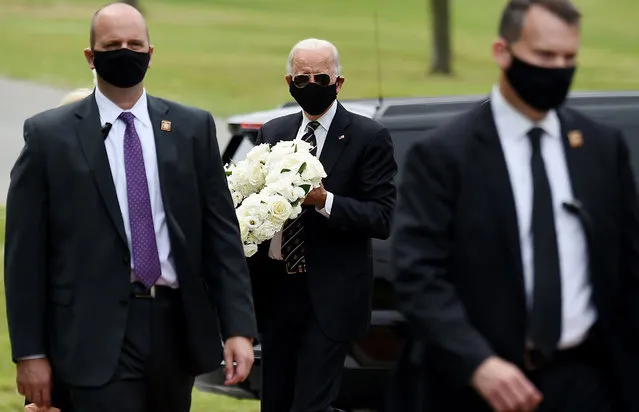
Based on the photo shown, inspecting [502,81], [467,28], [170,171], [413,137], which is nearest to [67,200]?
[170,171]

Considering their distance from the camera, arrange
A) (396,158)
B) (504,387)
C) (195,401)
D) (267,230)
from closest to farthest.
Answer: (504,387) < (267,230) < (396,158) < (195,401)

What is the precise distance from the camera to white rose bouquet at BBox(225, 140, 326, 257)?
22.6ft

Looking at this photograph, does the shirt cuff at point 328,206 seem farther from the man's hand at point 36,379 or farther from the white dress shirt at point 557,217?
the white dress shirt at point 557,217

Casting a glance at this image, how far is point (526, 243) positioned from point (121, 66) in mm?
→ 1832

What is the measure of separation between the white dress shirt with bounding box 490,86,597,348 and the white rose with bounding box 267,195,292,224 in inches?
97.5

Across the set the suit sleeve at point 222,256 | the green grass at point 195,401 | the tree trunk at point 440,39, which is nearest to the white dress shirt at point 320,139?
the suit sleeve at point 222,256

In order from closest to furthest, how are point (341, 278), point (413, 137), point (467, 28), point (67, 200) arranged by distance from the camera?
point (67, 200), point (341, 278), point (413, 137), point (467, 28)

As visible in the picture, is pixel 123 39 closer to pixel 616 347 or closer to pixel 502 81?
pixel 502 81

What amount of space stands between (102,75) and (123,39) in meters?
0.15

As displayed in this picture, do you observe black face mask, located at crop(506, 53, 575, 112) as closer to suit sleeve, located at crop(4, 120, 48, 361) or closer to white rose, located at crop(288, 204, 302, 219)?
suit sleeve, located at crop(4, 120, 48, 361)

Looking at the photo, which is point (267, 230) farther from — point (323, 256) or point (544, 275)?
point (544, 275)

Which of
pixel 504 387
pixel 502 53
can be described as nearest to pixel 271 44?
pixel 502 53

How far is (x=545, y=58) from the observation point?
14.5ft

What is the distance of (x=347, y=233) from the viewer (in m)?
7.07
